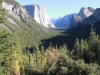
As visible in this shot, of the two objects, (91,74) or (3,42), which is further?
(91,74)

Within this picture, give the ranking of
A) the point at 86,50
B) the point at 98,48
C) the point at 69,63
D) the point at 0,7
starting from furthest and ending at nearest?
the point at 86,50, the point at 98,48, the point at 69,63, the point at 0,7

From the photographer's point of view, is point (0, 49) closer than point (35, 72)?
Yes

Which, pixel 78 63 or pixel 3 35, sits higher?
pixel 3 35

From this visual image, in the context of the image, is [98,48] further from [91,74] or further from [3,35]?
[3,35]

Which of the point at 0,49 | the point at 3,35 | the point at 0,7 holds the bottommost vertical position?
the point at 0,49

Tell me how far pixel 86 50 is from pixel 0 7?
4469cm

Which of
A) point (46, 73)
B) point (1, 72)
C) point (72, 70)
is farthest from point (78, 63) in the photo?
point (1, 72)

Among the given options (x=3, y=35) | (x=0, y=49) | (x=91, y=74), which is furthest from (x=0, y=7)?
(x=91, y=74)

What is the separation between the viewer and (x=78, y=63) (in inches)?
1622

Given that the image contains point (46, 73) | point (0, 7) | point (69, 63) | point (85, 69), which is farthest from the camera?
point (46, 73)

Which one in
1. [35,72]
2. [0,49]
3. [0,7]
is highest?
[0,7]

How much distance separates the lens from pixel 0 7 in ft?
74.8

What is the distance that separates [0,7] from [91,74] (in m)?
21.1

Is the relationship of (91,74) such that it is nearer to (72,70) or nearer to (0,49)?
(72,70)
